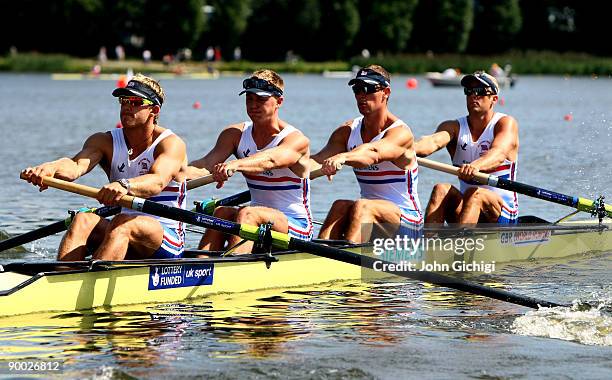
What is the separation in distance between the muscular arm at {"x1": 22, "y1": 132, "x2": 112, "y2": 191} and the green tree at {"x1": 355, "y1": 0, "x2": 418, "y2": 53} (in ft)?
273

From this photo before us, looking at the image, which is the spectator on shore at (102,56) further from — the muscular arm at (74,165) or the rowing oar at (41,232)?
the muscular arm at (74,165)

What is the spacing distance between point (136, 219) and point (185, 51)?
7567 cm

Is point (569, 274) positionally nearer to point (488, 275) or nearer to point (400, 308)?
point (488, 275)

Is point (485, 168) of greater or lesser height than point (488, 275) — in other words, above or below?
above

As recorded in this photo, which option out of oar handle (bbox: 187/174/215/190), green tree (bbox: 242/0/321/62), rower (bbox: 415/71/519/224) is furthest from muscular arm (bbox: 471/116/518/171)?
green tree (bbox: 242/0/321/62)

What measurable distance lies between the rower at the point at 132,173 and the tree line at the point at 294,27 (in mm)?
74136

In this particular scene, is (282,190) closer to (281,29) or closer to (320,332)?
(320,332)

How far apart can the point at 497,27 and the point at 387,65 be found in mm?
22352

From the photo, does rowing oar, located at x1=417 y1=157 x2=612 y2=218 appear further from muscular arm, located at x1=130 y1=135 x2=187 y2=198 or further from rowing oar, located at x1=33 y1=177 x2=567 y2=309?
muscular arm, located at x1=130 y1=135 x2=187 y2=198

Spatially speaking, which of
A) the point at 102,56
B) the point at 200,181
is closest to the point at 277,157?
the point at 200,181

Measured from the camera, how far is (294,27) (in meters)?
88.3

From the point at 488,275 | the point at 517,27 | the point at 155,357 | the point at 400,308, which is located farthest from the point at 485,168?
the point at 517,27

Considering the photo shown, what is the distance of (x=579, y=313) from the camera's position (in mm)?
10219

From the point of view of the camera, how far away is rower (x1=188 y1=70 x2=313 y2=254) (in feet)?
35.1
